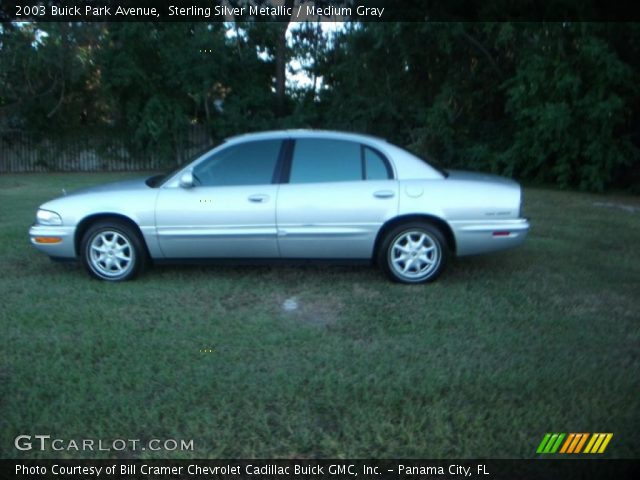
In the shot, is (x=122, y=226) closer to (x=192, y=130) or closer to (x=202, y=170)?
(x=202, y=170)

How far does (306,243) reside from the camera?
624 centimetres

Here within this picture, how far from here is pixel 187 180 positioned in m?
6.23

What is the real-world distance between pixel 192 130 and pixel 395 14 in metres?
9.62

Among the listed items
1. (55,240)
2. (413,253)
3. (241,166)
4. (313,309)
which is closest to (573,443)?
(313,309)

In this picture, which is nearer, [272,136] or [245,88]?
[272,136]

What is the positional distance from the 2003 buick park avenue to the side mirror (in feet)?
0.05

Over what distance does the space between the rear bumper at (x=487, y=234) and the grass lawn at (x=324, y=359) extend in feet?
1.28

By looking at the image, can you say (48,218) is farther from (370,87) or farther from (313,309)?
(370,87)

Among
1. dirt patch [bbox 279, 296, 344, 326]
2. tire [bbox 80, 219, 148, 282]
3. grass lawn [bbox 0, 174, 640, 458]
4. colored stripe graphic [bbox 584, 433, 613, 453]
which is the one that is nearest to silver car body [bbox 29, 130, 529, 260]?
tire [bbox 80, 219, 148, 282]

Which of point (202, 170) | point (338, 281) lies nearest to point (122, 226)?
point (202, 170)

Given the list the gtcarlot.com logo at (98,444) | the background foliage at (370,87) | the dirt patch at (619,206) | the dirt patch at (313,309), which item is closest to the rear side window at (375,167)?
the dirt patch at (313,309)

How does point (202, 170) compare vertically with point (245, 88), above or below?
below

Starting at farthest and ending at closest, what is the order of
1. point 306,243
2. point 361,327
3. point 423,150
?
point 423,150, point 306,243, point 361,327

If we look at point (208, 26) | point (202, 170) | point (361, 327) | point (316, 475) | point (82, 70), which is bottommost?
point (316, 475)
